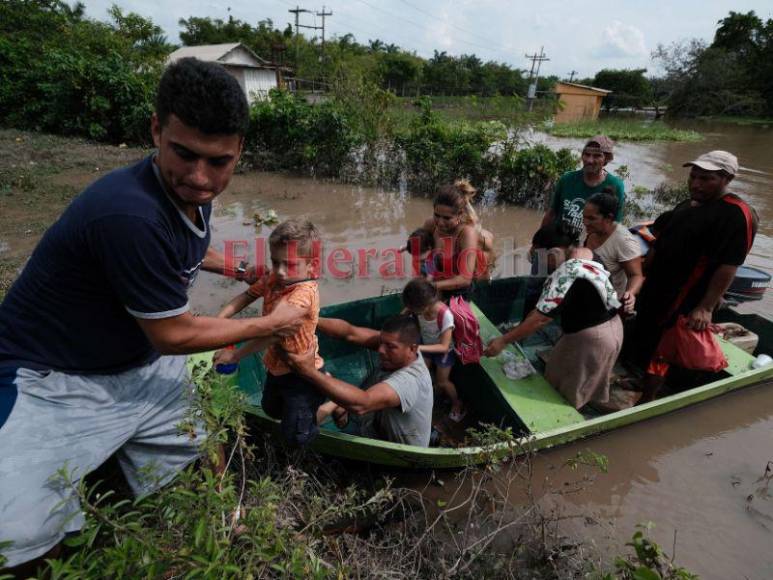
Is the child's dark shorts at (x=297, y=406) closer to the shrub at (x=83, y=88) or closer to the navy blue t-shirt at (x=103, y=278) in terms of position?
the navy blue t-shirt at (x=103, y=278)

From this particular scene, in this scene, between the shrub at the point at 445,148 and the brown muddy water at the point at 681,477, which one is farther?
the shrub at the point at 445,148

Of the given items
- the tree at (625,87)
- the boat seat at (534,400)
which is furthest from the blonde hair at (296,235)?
the tree at (625,87)

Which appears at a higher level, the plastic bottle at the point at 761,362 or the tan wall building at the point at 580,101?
the tan wall building at the point at 580,101

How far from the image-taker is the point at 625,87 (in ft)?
159

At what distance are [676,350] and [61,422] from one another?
13.6 ft

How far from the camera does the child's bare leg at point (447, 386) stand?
3643mm

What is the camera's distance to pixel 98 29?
20625 mm

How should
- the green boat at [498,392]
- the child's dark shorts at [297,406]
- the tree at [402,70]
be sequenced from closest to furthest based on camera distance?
the child's dark shorts at [297,406] → the green boat at [498,392] → the tree at [402,70]

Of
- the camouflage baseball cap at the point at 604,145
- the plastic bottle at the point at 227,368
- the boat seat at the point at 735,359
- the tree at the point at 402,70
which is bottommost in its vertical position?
the boat seat at the point at 735,359

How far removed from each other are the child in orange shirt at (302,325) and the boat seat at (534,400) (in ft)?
4.86

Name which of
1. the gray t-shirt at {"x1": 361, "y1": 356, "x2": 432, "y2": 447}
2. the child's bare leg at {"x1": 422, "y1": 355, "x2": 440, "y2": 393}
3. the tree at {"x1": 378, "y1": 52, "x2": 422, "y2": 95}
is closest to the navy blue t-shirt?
the gray t-shirt at {"x1": 361, "y1": 356, "x2": 432, "y2": 447}

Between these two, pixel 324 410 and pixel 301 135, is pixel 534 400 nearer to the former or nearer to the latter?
pixel 324 410

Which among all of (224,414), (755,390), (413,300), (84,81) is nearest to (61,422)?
(224,414)

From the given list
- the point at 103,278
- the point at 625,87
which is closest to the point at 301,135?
the point at 103,278
